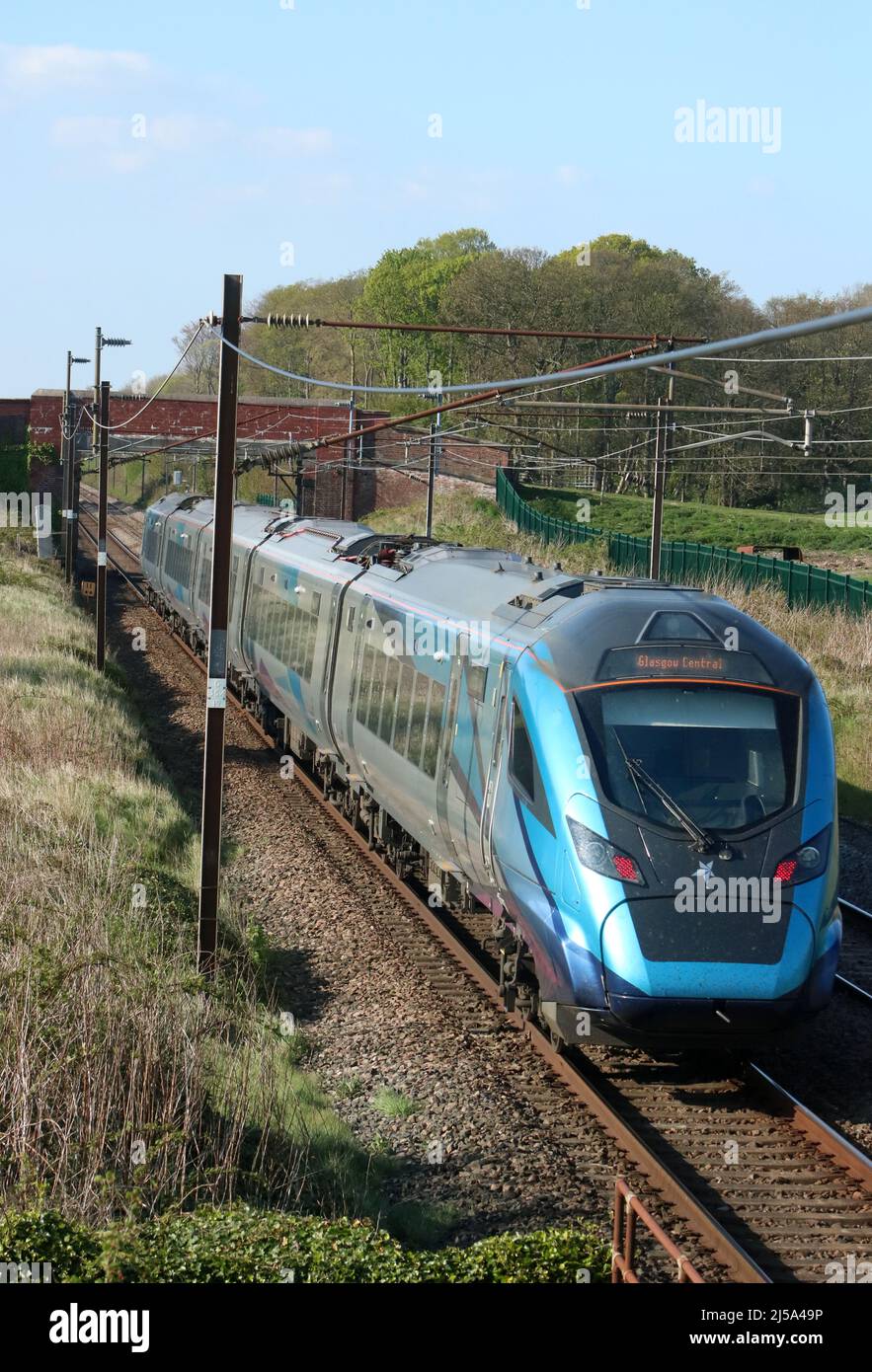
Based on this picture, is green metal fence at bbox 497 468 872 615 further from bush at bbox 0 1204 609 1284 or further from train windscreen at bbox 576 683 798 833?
bush at bbox 0 1204 609 1284

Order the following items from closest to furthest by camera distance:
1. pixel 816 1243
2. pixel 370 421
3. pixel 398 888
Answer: pixel 816 1243 < pixel 398 888 < pixel 370 421

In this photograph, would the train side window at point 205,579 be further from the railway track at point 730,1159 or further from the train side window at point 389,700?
the railway track at point 730,1159

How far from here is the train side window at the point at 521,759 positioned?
9805mm

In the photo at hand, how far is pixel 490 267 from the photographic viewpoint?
6819 cm

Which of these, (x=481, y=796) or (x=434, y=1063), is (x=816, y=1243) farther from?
(x=481, y=796)

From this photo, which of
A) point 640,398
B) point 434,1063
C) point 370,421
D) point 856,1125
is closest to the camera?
point 856,1125

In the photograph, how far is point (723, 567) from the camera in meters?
42.8

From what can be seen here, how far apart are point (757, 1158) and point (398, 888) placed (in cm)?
651

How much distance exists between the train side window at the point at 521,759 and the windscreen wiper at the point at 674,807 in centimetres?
66

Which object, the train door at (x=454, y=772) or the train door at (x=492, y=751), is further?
the train door at (x=454, y=772)

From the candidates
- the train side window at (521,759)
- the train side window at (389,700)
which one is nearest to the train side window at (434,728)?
the train side window at (389,700)

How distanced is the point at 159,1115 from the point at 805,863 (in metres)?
4.22

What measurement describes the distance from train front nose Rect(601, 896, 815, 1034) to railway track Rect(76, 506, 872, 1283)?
0.72 metres

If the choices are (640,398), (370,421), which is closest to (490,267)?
(640,398)
